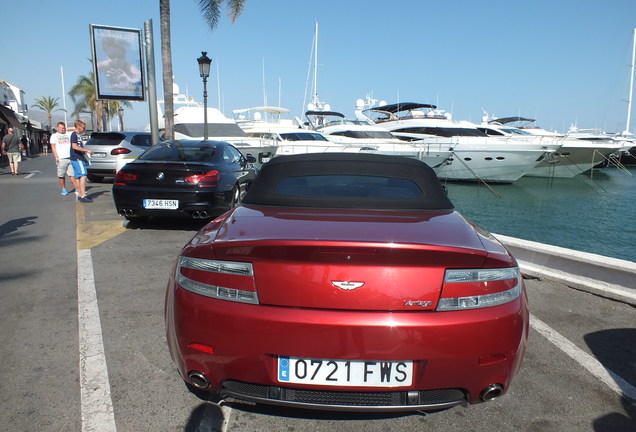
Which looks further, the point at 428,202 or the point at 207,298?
the point at 428,202

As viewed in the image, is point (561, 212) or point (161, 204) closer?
point (161, 204)

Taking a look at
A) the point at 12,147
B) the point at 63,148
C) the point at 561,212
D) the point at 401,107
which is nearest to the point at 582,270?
the point at 63,148

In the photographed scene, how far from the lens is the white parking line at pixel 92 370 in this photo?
2201mm

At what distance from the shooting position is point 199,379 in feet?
6.50

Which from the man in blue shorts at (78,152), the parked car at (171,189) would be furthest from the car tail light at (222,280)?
the man in blue shorts at (78,152)

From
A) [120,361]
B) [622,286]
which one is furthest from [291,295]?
[622,286]

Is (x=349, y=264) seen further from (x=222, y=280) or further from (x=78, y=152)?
(x=78, y=152)

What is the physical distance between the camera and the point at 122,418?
7.29 feet

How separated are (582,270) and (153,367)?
4.32m

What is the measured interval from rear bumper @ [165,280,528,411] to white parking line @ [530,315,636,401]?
46.6 inches

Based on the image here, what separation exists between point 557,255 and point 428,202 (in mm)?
2876

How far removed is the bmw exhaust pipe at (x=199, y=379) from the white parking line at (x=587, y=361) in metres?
2.36

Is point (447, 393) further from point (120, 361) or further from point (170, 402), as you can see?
point (120, 361)

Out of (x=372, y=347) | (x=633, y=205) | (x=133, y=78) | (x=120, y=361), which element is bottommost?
(x=633, y=205)
